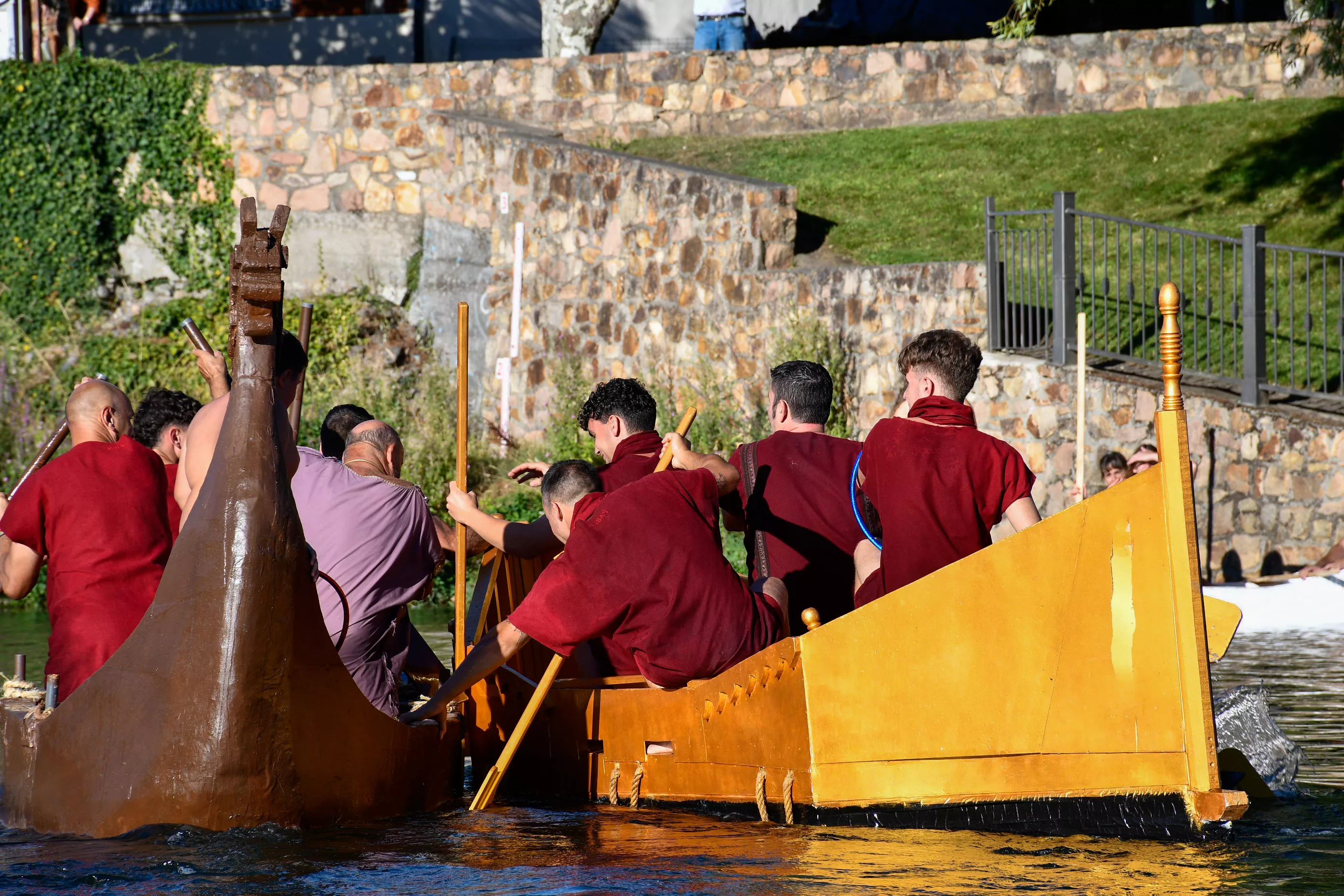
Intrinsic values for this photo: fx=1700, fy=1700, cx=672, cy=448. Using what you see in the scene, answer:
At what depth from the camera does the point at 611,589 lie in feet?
18.5

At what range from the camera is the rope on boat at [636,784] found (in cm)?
615

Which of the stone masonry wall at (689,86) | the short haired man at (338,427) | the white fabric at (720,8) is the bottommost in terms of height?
the short haired man at (338,427)

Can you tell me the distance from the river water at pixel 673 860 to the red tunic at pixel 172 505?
122 centimetres

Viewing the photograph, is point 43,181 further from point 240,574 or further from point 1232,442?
point 240,574

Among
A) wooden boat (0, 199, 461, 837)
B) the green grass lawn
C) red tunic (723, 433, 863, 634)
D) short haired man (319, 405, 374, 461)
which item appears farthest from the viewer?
the green grass lawn

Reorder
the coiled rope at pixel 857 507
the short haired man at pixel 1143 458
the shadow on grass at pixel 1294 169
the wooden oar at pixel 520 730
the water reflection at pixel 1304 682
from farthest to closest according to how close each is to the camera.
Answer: the shadow on grass at pixel 1294 169, the short haired man at pixel 1143 458, the water reflection at pixel 1304 682, the wooden oar at pixel 520 730, the coiled rope at pixel 857 507

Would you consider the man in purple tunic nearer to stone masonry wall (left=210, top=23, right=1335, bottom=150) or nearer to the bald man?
the bald man

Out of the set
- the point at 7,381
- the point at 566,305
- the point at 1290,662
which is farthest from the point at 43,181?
the point at 1290,662

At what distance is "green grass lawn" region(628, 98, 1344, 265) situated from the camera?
49.8 feet

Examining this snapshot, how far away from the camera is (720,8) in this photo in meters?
19.1

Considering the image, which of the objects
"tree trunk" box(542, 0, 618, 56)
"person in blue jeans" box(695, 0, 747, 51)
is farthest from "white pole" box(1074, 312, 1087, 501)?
"person in blue jeans" box(695, 0, 747, 51)

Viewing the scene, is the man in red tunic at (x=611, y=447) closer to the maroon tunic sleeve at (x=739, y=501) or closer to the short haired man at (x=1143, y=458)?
the maroon tunic sleeve at (x=739, y=501)

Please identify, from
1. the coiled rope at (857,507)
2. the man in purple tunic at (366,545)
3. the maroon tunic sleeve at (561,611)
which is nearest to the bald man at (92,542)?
the man in purple tunic at (366,545)

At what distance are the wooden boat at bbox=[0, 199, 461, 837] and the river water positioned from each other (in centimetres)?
13
